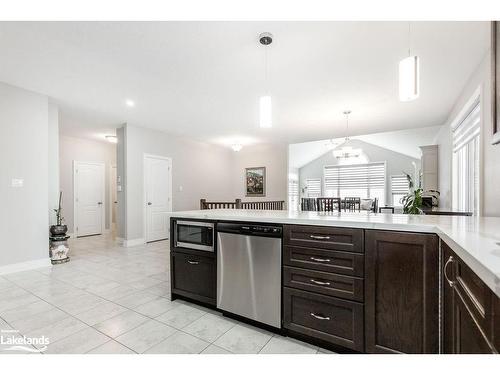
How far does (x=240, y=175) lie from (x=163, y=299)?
5.87 m

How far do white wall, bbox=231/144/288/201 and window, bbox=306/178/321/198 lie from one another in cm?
276

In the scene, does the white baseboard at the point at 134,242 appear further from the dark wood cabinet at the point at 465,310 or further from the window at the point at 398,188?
the window at the point at 398,188

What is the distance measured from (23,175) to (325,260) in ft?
13.5

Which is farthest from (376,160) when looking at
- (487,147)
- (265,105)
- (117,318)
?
(117,318)

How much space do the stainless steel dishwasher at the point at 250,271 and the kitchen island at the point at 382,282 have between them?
75mm

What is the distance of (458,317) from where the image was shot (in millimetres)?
1045

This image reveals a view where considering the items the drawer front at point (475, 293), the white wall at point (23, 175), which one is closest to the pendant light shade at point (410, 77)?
the drawer front at point (475, 293)

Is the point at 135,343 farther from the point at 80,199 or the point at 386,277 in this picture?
the point at 80,199

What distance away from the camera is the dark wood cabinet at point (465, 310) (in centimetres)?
73

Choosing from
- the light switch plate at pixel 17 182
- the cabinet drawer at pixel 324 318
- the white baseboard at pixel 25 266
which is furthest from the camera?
the light switch plate at pixel 17 182

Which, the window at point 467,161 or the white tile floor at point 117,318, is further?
the window at point 467,161

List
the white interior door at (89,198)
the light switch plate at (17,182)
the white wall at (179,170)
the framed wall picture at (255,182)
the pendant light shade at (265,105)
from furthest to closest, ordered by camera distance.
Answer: the framed wall picture at (255,182) < the white interior door at (89,198) < the white wall at (179,170) < the light switch plate at (17,182) < the pendant light shade at (265,105)

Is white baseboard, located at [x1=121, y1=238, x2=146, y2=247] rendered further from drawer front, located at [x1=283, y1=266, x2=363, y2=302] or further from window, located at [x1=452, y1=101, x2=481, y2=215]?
window, located at [x1=452, y1=101, x2=481, y2=215]

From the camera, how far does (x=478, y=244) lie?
3.13ft
